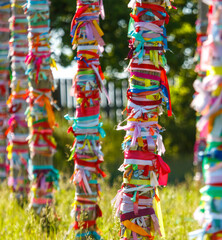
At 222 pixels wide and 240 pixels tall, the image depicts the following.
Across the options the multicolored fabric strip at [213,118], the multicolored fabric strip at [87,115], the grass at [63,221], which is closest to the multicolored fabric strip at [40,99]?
the grass at [63,221]

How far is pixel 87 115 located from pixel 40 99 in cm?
112

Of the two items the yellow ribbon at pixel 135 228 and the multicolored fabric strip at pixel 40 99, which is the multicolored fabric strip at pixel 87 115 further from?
the multicolored fabric strip at pixel 40 99

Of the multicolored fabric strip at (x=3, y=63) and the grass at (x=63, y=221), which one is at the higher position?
the multicolored fabric strip at (x=3, y=63)

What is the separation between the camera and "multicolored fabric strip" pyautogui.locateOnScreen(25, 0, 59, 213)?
4391 mm

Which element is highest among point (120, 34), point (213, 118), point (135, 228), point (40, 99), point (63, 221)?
point (120, 34)

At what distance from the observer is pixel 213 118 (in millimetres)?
1690

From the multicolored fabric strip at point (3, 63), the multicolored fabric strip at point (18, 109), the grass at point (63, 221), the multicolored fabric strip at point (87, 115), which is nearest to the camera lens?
the multicolored fabric strip at point (87, 115)

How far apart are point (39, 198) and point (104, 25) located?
6.48 meters

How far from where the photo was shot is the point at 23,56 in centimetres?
527

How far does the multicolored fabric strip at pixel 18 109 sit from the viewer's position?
5.26 metres

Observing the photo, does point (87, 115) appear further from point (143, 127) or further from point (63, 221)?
point (63, 221)

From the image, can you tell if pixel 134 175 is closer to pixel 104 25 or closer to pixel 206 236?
pixel 206 236

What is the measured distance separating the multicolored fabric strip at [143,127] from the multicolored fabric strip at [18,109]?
9.09ft

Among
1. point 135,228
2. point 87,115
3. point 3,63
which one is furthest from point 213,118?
point 3,63
